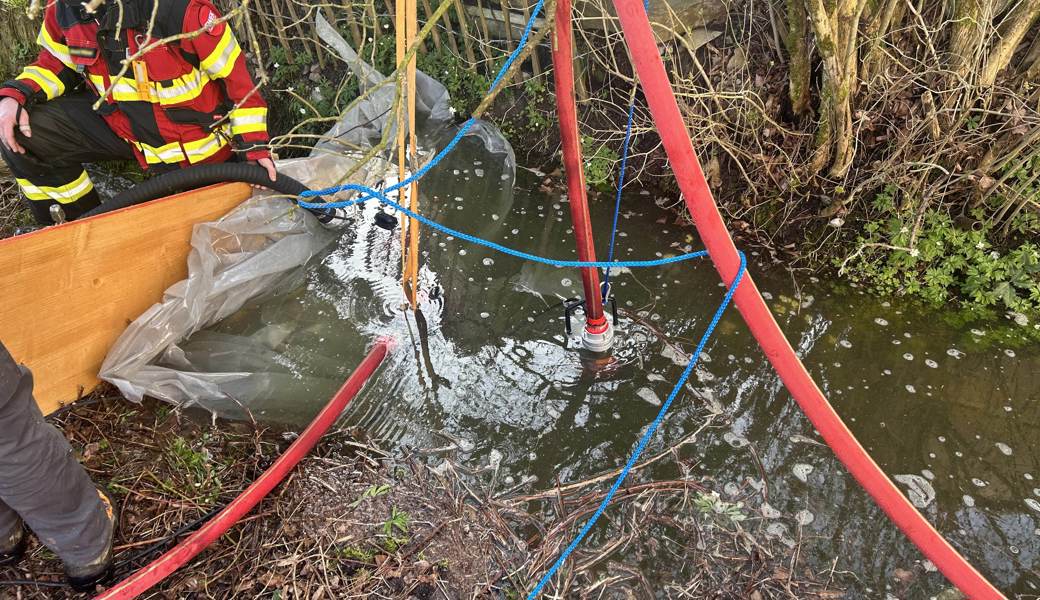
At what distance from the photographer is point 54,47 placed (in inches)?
117

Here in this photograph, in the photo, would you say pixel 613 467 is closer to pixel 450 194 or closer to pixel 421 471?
pixel 421 471

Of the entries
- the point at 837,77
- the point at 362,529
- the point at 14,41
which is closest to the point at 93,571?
the point at 362,529

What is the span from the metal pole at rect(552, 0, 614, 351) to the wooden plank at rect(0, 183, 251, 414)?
5.89 feet

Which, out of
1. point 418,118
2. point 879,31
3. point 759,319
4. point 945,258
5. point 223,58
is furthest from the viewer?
point 418,118

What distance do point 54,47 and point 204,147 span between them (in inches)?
29.6

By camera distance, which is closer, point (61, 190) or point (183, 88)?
point (183, 88)

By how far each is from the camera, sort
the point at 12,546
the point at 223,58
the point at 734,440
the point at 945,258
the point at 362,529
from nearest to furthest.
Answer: the point at 12,546, the point at 362,529, the point at 734,440, the point at 223,58, the point at 945,258

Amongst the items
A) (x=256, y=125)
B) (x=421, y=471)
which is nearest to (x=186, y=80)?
(x=256, y=125)

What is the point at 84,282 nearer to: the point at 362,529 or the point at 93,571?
the point at 93,571

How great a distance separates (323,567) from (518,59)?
1981 mm

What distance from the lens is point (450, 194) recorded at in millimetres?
4188

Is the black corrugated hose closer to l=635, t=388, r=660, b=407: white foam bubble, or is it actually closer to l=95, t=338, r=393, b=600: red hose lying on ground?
l=95, t=338, r=393, b=600: red hose lying on ground

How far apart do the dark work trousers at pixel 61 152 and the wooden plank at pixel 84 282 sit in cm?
75

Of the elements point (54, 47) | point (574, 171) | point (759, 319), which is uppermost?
point (54, 47)
